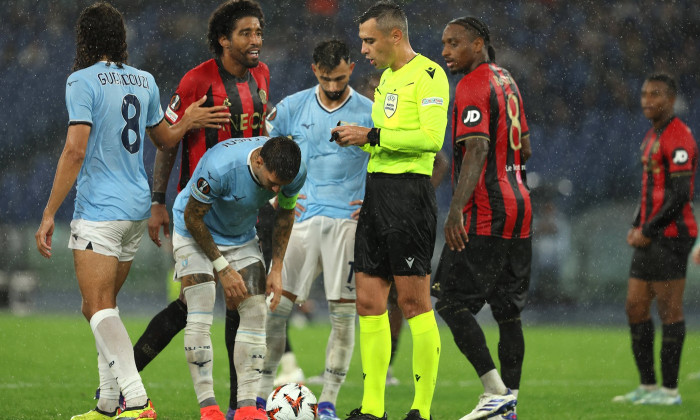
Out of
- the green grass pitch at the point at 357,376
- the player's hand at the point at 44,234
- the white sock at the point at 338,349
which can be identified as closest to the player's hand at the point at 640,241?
the green grass pitch at the point at 357,376

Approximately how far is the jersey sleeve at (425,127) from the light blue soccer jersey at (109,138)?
122 cm

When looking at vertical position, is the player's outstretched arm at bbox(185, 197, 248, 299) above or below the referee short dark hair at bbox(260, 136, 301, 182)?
below

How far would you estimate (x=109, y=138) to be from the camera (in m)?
4.45

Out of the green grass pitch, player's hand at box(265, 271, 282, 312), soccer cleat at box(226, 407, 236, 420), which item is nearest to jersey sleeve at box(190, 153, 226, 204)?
player's hand at box(265, 271, 282, 312)

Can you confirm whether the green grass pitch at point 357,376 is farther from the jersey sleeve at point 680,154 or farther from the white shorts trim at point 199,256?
the jersey sleeve at point 680,154

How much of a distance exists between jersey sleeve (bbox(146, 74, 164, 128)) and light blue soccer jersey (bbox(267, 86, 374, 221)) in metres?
1.08

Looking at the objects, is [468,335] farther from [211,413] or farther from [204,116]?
[204,116]

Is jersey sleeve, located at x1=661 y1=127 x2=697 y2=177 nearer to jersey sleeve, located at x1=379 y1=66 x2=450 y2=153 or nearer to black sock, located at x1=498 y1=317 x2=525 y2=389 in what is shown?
black sock, located at x1=498 y1=317 x2=525 y2=389

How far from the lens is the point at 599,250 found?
15797mm

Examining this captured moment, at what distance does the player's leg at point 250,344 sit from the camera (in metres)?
4.56

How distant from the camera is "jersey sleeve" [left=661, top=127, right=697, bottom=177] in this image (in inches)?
263

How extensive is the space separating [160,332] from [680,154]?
12.7ft

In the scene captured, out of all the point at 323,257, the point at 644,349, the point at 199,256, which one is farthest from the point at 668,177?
the point at 199,256

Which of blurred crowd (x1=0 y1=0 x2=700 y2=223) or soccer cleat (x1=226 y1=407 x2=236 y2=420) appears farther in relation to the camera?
blurred crowd (x1=0 y1=0 x2=700 y2=223)
